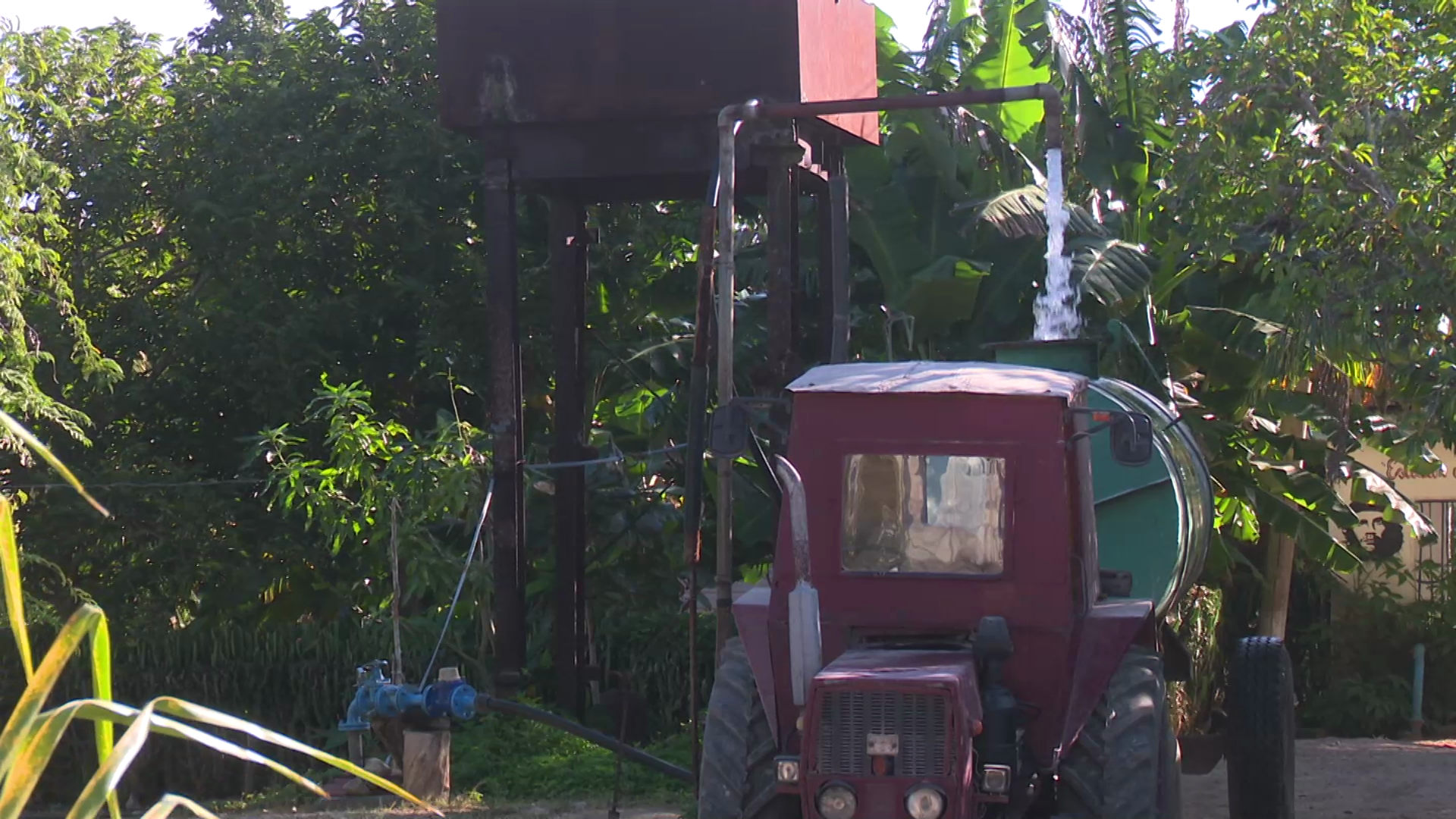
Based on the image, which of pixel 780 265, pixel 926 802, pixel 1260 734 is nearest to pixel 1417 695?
pixel 1260 734

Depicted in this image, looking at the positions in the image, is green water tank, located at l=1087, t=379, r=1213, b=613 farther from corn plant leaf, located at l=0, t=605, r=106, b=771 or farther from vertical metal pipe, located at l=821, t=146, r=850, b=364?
corn plant leaf, located at l=0, t=605, r=106, b=771

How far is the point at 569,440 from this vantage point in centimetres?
1152

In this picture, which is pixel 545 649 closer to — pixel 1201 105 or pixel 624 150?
pixel 624 150

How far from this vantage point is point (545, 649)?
12953 millimetres

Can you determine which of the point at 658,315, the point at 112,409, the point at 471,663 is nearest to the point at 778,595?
the point at 471,663

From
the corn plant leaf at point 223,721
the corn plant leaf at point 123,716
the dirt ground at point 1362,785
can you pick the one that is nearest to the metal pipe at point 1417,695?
the dirt ground at point 1362,785

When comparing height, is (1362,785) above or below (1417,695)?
above

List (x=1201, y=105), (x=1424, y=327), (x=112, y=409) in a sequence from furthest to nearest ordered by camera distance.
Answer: (x=112, y=409) → (x=1201, y=105) → (x=1424, y=327)

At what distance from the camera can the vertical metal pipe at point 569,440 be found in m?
11.4

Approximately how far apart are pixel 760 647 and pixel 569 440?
5.63m

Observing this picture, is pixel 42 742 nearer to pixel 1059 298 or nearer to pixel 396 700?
pixel 396 700

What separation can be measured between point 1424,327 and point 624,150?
194 inches

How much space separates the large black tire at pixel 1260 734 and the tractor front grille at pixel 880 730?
3450 mm

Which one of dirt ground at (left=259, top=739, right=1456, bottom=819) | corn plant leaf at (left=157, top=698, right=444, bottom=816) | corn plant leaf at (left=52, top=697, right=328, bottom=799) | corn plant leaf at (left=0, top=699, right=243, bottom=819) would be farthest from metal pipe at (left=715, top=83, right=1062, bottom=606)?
corn plant leaf at (left=0, top=699, right=243, bottom=819)
